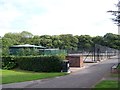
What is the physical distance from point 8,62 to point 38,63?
4.17m

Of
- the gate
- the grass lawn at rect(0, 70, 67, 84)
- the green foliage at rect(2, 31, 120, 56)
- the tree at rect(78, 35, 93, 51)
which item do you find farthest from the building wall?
the tree at rect(78, 35, 93, 51)

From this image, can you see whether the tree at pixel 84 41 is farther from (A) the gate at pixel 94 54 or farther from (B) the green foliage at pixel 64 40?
(A) the gate at pixel 94 54

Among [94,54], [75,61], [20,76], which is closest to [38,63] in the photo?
[20,76]

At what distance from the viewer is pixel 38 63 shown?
33750 mm

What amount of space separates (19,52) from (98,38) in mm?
70873

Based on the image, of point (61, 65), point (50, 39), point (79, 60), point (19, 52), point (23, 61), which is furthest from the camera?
point (50, 39)

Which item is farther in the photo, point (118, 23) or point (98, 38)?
point (98, 38)

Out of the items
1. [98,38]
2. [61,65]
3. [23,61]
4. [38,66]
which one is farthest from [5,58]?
[98,38]

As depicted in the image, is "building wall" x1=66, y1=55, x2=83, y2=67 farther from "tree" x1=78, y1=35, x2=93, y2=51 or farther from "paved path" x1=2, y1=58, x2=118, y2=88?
"tree" x1=78, y1=35, x2=93, y2=51

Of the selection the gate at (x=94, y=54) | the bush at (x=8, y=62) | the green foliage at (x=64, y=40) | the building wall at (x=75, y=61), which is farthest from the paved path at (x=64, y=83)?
the green foliage at (x=64, y=40)

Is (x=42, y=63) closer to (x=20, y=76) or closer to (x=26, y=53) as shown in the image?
(x=26, y=53)

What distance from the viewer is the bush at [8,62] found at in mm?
35844

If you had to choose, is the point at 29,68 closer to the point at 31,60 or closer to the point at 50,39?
the point at 31,60

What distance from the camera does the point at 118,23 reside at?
2466 centimetres
